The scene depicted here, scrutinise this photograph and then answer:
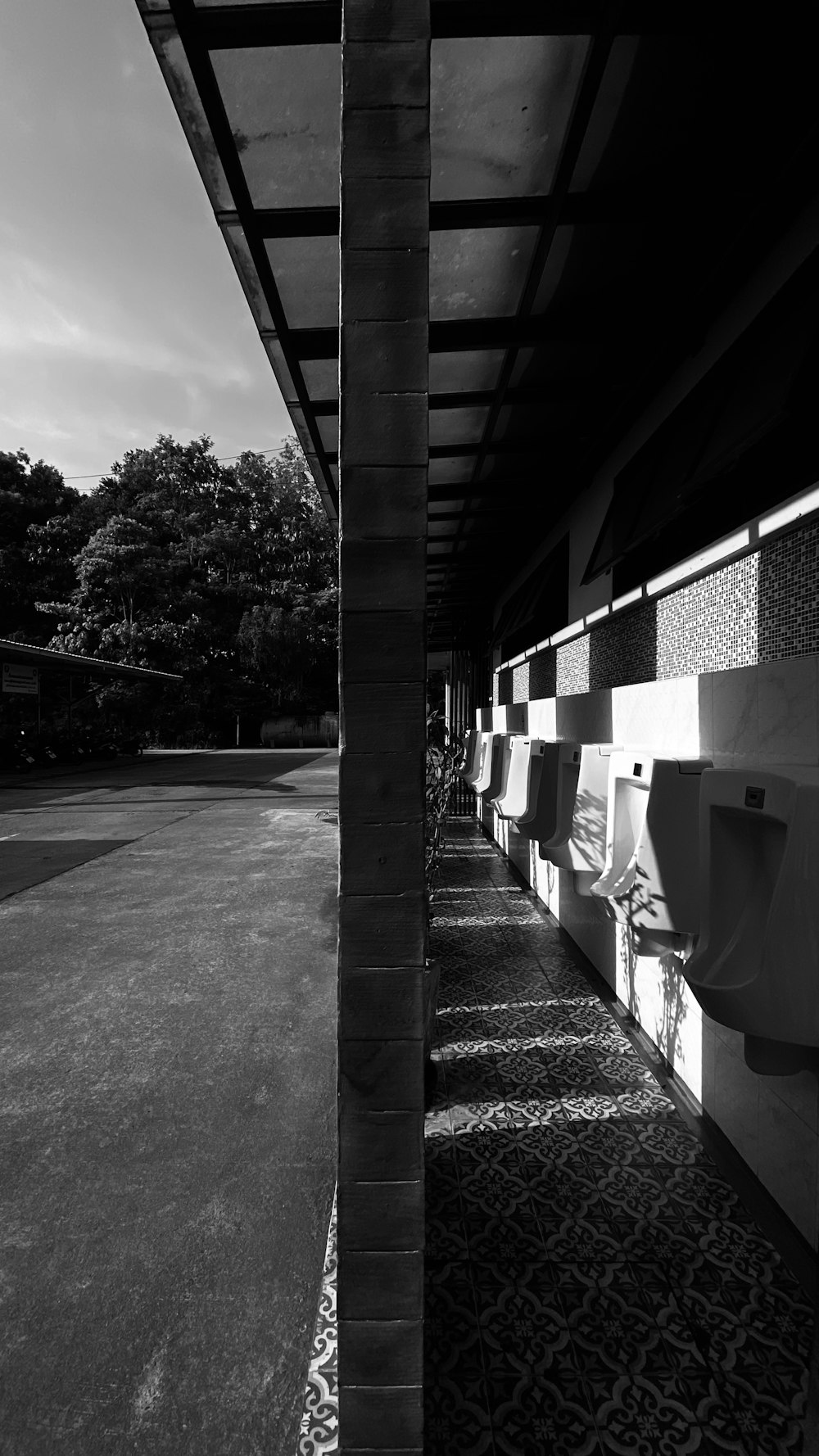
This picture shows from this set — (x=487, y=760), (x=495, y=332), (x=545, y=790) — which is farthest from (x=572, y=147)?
(x=487, y=760)

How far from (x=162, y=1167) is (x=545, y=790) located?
254 centimetres

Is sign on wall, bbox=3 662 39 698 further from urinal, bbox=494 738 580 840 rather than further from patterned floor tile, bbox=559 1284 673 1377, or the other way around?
patterned floor tile, bbox=559 1284 673 1377

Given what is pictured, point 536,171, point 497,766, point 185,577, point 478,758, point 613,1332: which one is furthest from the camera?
point 185,577

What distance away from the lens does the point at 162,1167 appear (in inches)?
84.0

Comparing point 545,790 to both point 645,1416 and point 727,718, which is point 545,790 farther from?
point 645,1416

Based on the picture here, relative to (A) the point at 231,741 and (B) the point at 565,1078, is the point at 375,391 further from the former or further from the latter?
(A) the point at 231,741

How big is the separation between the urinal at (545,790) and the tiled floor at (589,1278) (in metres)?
1.18

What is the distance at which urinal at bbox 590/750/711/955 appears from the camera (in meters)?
2.21

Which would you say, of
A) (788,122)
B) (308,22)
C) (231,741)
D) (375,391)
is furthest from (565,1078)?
(231,741)

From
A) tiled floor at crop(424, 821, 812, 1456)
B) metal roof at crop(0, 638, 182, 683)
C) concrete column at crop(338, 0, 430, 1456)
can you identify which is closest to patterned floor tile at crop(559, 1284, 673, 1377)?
tiled floor at crop(424, 821, 812, 1456)

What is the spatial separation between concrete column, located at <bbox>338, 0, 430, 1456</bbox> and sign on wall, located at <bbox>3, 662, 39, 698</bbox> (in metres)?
17.2

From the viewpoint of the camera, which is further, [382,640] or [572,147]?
[572,147]

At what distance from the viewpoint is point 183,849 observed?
7203 millimetres

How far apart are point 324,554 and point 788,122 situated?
3104 centimetres
